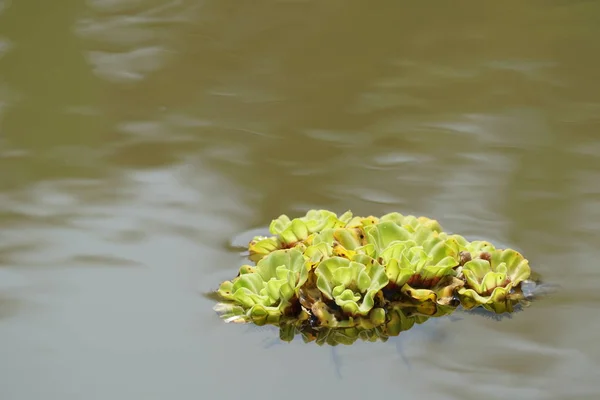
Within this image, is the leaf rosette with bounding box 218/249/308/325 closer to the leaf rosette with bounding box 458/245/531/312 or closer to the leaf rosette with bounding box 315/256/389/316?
the leaf rosette with bounding box 315/256/389/316

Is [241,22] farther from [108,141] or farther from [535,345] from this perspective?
[535,345]

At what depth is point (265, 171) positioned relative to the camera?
2.27 meters

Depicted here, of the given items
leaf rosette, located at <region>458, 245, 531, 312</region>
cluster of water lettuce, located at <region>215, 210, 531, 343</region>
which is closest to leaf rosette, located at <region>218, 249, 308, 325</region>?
cluster of water lettuce, located at <region>215, 210, 531, 343</region>

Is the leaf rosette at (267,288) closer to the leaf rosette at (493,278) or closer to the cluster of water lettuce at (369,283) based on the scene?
the cluster of water lettuce at (369,283)

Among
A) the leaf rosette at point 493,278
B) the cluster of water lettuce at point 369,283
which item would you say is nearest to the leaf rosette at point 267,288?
the cluster of water lettuce at point 369,283

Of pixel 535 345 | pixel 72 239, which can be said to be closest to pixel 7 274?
pixel 72 239

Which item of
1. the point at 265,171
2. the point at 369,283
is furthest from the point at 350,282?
the point at 265,171

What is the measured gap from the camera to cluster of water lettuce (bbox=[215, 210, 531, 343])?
64.6 inches

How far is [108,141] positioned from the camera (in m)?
2.45

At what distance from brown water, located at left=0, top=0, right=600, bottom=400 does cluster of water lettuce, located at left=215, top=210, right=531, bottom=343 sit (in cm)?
5

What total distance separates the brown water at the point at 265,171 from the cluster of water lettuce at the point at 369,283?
0.16ft

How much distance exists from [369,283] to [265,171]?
712mm

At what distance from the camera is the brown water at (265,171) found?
5.25ft

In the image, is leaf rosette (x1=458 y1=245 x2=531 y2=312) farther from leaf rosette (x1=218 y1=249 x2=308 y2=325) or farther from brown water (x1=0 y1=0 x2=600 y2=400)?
leaf rosette (x1=218 y1=249 x2=308 y2=325)
